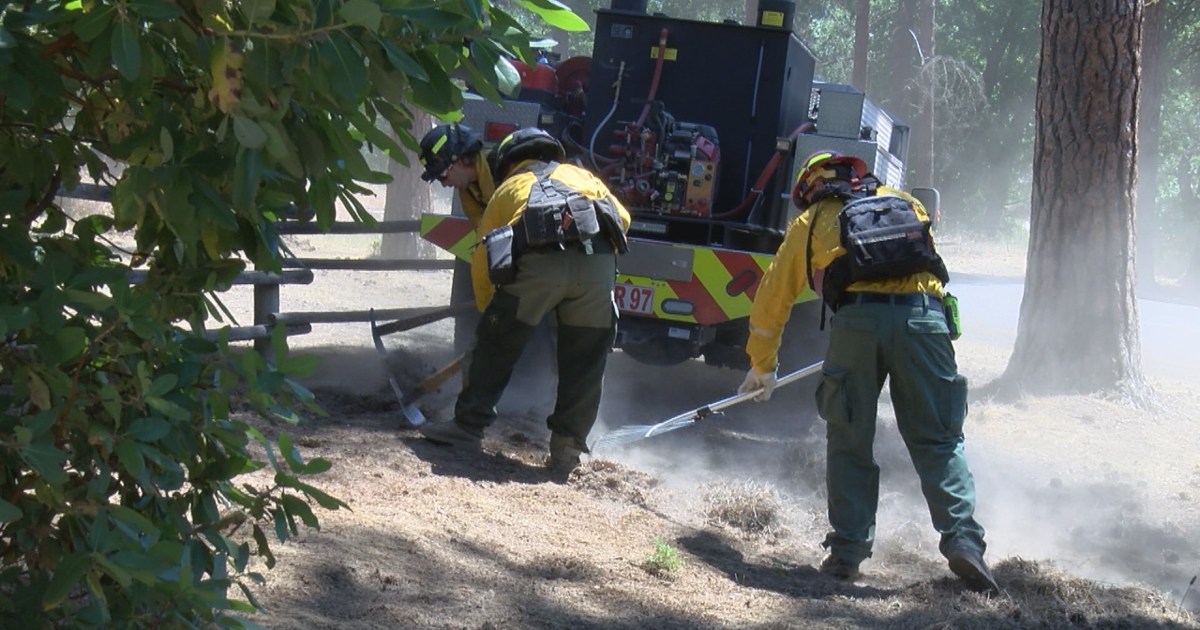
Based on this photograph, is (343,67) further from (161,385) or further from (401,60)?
(161,385)

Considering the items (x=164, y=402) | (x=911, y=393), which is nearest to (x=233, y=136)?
(x=164, y=402)

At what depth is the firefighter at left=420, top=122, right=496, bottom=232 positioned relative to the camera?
6270 millimetres

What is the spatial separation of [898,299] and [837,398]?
47 centimetres

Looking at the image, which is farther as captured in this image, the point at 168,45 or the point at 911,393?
the point at 911,393

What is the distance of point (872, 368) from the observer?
5023 mm

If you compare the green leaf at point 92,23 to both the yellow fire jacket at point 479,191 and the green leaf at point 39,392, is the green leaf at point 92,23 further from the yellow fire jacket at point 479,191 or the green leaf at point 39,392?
the yellow fire jacket at point 479,191

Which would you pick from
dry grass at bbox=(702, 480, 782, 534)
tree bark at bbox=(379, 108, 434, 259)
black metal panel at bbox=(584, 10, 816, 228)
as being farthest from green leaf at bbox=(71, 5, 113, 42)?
tree bark at bbox=(379, 108, 434, 259)

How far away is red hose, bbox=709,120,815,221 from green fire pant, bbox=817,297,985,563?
115 inches

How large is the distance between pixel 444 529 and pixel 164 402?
312cm

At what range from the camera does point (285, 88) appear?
1.89 m

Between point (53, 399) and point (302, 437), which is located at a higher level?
point (53, 399)

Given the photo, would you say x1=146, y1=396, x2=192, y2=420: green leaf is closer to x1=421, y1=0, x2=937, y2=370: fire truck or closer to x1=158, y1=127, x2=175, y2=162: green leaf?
x1=158, y1=127, x2=175, y2=162: green leaf

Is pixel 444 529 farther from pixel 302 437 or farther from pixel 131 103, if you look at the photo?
pixel 131 103

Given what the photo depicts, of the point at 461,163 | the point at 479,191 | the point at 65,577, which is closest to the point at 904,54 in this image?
the point at 479,191
